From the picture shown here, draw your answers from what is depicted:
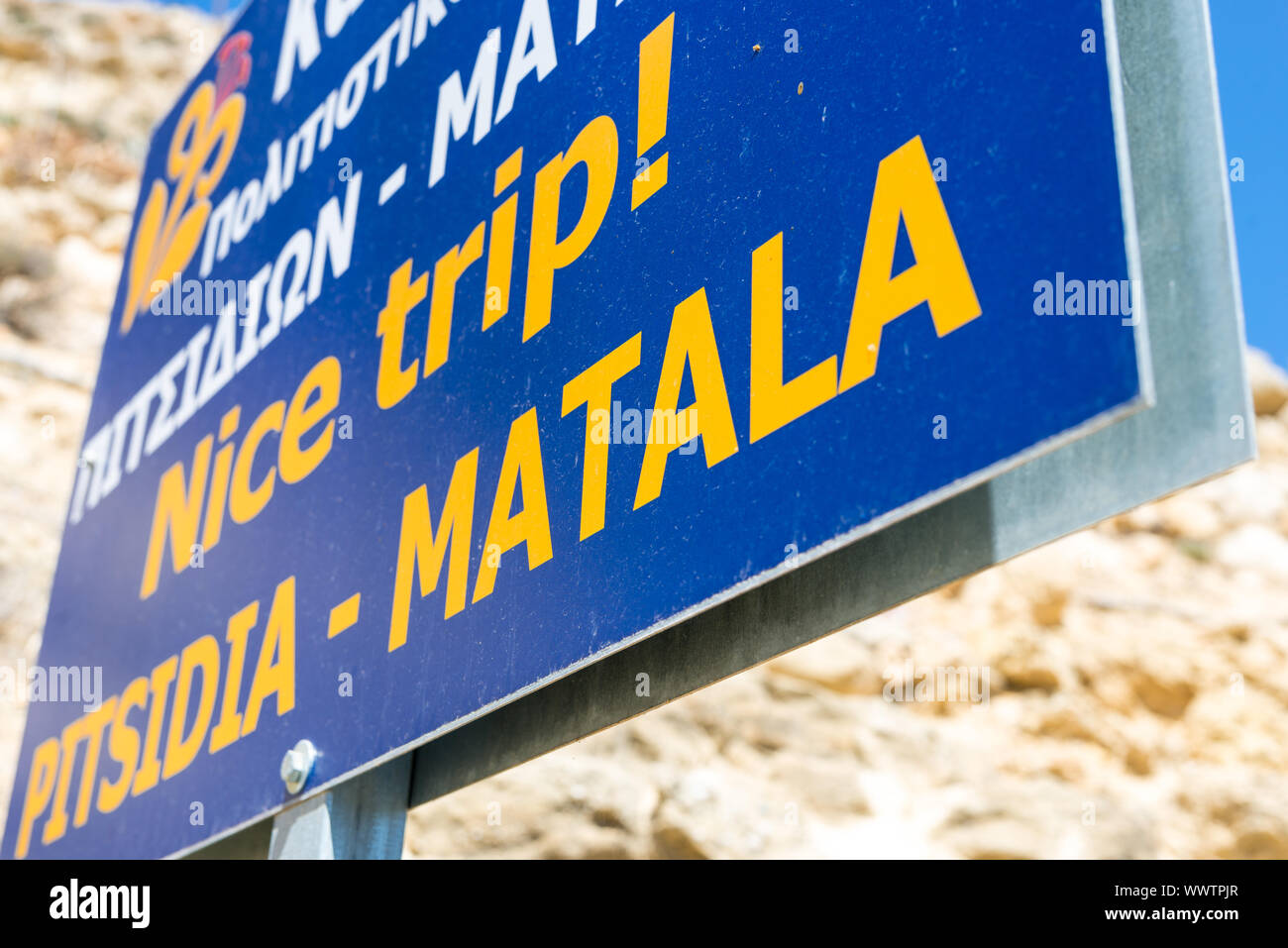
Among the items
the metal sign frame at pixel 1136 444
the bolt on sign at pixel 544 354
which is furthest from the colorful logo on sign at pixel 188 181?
the metal sign frame at pixel 1136 444

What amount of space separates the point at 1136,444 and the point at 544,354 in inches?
33.6

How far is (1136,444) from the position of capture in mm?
1297

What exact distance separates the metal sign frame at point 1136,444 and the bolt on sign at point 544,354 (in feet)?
0.31

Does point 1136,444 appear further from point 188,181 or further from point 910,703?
point 910,703

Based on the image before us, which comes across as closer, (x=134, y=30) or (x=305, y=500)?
(x=305, y=500)

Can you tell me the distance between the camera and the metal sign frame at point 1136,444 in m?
1.24

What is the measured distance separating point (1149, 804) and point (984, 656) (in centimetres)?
163

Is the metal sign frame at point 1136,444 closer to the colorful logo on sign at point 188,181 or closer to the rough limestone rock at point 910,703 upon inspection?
the colorful logo on sign at point 188,181

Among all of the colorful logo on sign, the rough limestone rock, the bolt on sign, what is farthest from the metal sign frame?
the rough limestone rock

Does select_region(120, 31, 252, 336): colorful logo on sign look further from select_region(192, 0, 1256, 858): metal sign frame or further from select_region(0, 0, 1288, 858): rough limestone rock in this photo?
select_region(0, 0, 1288, 858): rough limestone rock

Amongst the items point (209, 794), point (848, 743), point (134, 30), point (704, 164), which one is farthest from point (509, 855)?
point (134, 30)

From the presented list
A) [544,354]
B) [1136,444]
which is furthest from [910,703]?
[1136,444]

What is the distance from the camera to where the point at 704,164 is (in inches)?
69.5
